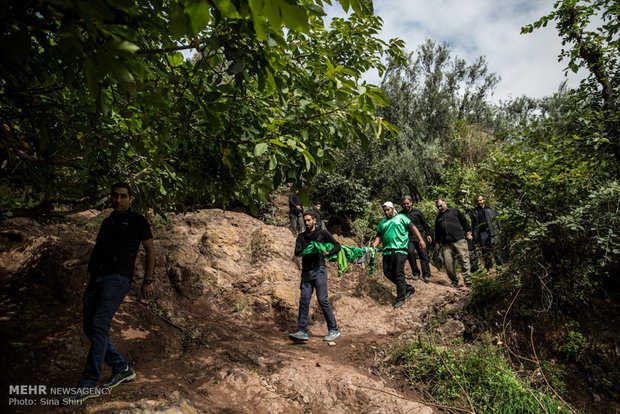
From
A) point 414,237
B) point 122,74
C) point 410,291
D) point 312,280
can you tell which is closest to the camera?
point 122,74

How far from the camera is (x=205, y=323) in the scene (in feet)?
18.0

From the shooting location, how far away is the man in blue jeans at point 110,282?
2643 mm

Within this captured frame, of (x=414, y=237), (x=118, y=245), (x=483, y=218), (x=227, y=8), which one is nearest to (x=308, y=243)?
(x=118, y=245)

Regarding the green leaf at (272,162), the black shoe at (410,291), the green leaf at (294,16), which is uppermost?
the green leaf at (294,16)

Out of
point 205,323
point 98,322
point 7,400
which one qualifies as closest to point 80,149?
point 98,322

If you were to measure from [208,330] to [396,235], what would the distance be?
3719 mm

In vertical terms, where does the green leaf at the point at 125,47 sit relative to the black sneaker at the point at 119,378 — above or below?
above

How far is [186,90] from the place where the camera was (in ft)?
8.14

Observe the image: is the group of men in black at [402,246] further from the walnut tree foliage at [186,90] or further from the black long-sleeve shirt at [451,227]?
the walnut tree foliage at [186,90]

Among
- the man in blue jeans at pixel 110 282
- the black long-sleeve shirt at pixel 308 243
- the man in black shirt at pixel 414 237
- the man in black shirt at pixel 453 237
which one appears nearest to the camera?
the man in blue jeans at pixel 110 282

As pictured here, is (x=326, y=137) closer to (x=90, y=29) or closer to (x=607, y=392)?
(x=90, y=29)

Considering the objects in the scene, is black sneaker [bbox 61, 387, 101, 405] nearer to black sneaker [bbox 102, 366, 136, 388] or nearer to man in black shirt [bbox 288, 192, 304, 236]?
black sneaker [bbox 102, 366, 136, 388]

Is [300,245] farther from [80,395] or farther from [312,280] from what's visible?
[80,395]

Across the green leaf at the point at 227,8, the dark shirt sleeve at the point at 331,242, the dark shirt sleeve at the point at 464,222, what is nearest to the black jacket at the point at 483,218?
the dark shirt sleeve at the point at 464,222
